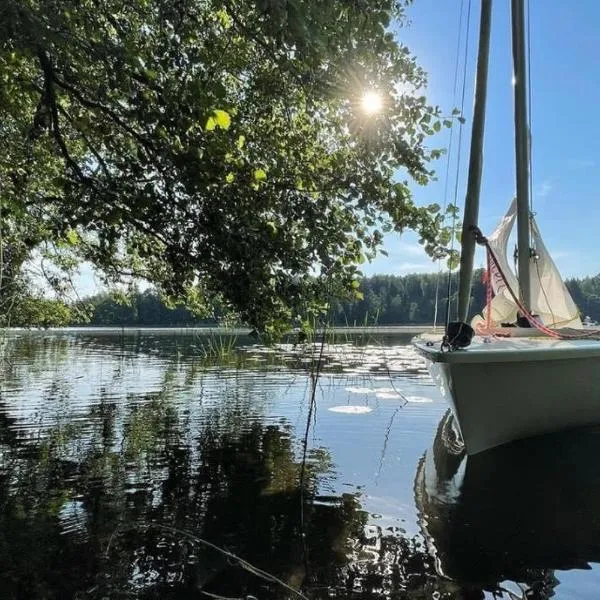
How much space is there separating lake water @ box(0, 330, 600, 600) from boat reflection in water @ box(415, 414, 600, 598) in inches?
0.9

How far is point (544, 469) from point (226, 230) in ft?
16.9

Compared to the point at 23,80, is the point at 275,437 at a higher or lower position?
lower

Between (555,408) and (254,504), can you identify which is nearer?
(254,504)

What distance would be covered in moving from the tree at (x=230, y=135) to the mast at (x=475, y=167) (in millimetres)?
521

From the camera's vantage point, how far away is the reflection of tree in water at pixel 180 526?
166 inches

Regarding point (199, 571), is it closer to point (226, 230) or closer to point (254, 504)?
point (254, 504)

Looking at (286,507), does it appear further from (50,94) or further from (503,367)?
(50,94)

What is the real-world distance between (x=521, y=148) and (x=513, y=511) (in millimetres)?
7626

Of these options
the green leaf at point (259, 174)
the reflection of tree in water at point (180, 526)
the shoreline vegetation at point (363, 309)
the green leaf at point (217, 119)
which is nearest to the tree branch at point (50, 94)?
the green leaf at point (217, 119)

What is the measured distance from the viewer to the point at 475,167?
8508 mm

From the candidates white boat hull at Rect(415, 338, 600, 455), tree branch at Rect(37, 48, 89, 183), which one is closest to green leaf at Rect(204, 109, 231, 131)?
tree branch at Rect(37, 48, 89, 183)

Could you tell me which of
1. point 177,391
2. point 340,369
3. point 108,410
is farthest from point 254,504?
point 340,369

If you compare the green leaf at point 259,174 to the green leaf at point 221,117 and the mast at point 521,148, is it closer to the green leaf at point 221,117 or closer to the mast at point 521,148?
the green leaf at point 221,117

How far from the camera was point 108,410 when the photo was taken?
39.7ft
